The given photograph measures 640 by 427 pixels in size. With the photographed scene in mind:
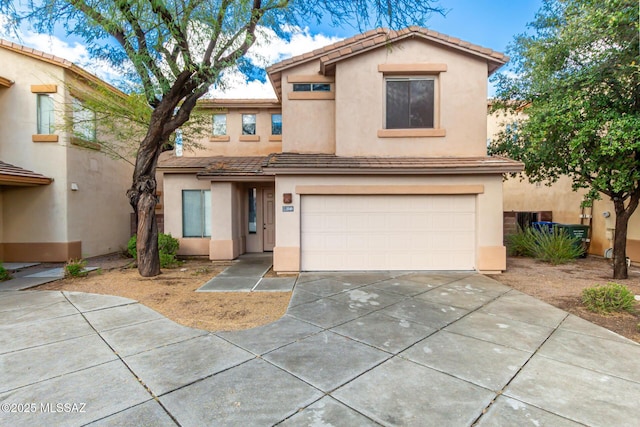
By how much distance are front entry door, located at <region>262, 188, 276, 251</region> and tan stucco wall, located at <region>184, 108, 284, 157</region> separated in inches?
78.8

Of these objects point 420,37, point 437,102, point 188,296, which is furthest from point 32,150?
point 437,102

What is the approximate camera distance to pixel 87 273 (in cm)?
814

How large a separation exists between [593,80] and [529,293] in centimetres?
489

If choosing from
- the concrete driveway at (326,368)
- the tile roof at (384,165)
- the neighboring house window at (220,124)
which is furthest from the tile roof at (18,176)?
the tile roof at (384,165)

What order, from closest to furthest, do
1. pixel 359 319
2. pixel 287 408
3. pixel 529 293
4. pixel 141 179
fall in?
pixel 287 408 → pixel 359 319 → pixel 529 293 → pixel 141 179

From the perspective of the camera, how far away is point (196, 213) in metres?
10.6

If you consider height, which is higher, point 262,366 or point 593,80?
point 593,80

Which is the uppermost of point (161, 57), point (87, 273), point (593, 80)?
point (161, 57)

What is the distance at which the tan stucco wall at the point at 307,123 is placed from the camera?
9.05 metres

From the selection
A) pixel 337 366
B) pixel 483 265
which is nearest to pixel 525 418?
pixel 337 366

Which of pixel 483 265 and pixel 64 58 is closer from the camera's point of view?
pixel 483 265

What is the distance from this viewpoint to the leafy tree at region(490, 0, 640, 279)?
6.04 meters

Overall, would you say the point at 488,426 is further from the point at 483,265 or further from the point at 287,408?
the point at 483,265

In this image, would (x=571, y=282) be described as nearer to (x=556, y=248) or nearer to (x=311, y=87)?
(x=556, y=248)
